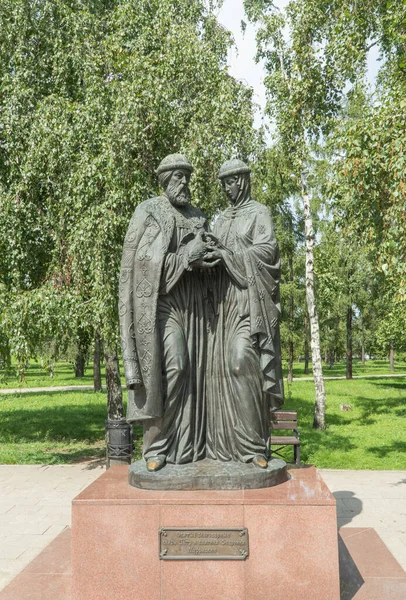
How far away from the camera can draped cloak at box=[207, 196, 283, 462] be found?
4090mm

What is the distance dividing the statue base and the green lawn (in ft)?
20.7

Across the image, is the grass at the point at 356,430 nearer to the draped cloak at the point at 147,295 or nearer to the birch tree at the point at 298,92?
the birch tree at the point at 298,92

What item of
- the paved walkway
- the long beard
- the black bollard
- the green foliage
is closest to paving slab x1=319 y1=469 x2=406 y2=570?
the paved walkway

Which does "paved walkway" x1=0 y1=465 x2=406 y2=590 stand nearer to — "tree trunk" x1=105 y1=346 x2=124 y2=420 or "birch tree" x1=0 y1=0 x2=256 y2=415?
"tree trunk" x1=105 y1=346 x2=124 y2=420

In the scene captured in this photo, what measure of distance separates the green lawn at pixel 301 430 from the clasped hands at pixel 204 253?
6715mm

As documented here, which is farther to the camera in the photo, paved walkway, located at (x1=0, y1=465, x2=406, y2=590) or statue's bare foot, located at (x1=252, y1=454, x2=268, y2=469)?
paved walkway, located at (x1=0, y1=465, x2=406, y2=590)

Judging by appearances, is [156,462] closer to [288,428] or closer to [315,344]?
[288,428]

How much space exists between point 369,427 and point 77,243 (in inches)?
348

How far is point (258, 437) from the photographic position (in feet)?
13.4

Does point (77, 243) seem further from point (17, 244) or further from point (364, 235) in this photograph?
point (364, 235)

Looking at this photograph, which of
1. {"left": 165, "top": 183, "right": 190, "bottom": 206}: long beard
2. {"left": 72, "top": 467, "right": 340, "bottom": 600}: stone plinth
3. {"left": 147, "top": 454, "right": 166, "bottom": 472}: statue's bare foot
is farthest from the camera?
{"left": 165, "top": 183, "right": 190, "bottom": 206}: long beard

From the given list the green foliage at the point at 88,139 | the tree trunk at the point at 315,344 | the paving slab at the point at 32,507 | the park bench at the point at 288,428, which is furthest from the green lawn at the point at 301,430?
the green foliage at the point at 88,139

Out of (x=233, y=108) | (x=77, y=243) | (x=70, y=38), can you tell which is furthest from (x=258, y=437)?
(x=70, y=38)

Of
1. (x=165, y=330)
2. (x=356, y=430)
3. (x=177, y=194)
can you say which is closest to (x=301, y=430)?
(x=356, y=430)
